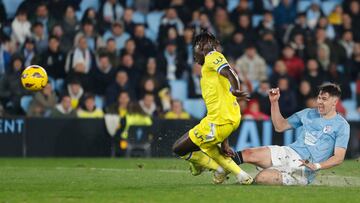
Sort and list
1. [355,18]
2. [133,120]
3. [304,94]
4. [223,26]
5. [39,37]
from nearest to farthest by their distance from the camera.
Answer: [133,120]
[39,37]
[304,94]
[223,26]
[355,18]

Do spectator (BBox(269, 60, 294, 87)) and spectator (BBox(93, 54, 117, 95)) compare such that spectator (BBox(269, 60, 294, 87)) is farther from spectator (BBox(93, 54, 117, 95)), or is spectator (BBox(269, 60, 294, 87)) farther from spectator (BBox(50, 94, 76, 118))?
spectator (BBox(50, 94, 76, 118))

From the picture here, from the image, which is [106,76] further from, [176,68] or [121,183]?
[121,183]

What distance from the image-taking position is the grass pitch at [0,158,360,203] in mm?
10219

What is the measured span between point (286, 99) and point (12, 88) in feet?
20.4

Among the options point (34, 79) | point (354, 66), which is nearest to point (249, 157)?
point (34, 79)

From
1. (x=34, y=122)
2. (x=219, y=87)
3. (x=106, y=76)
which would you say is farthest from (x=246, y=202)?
(x=106, y=76)

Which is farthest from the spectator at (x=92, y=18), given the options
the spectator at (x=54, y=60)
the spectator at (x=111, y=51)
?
the spectator at (x=54, y=60)

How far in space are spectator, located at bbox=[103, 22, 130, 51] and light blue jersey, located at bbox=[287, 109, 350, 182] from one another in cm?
1059

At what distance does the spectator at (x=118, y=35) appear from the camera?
2228 centimetres

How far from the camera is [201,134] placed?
39.2 ft

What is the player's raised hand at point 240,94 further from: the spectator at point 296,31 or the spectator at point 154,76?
the spectator at point 296,31

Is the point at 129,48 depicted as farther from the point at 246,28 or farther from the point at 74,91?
the point at 246,28

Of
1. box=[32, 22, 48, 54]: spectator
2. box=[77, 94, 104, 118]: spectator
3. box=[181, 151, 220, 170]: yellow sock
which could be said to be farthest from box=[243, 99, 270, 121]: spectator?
box=[181, 151, 220, 170]: yellow sock

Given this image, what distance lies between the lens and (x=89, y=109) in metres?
20.4
